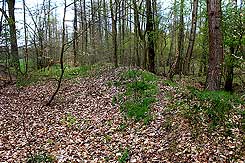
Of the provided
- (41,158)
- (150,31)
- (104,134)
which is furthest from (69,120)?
(150,31)

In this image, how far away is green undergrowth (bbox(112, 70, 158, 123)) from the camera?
997 cm

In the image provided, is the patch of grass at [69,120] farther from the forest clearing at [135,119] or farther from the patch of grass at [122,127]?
the patch of grass at [122,127]

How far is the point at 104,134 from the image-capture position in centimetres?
927

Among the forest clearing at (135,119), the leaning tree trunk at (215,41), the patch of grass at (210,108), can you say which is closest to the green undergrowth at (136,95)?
the forest clearing at (135,119)

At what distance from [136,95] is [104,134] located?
9.53 ft

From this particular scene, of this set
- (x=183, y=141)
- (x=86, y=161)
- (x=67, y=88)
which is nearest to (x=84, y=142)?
(x=86, y=161)

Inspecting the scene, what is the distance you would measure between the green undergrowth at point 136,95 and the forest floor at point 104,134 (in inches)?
8.7

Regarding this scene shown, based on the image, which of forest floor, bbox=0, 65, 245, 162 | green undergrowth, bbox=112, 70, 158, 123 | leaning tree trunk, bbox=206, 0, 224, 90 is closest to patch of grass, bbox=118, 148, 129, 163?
forest floor, bbox=0, 65, 245, 162

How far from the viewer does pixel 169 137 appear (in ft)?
25.6

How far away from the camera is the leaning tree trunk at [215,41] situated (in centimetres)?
966

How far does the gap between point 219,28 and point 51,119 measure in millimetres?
7116

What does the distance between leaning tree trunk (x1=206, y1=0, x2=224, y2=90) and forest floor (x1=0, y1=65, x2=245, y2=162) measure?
135cm

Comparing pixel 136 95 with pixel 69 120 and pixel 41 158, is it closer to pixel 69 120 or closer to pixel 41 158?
pixel 69 120

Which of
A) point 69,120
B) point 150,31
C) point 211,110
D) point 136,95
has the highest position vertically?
point 150,31
